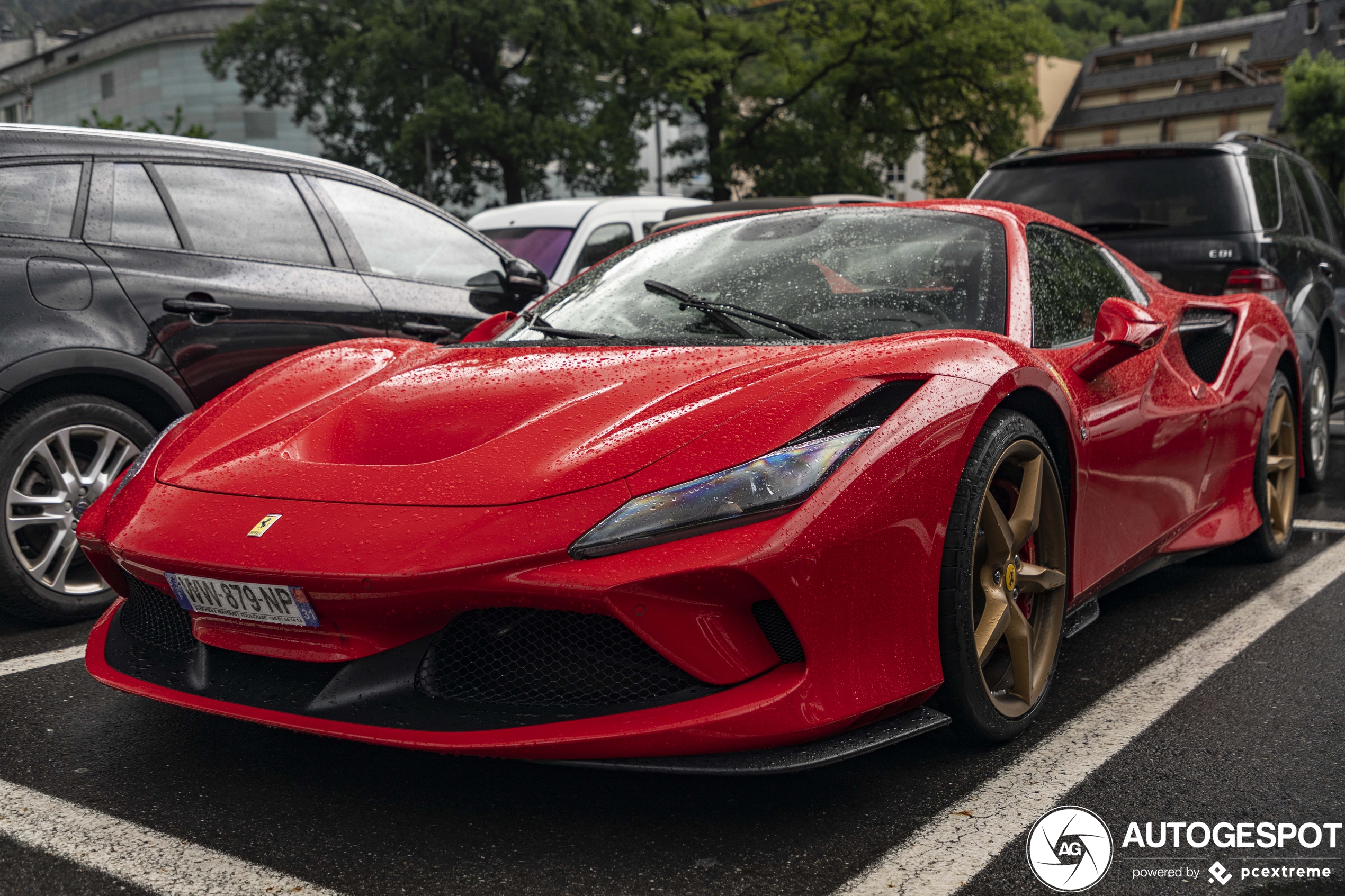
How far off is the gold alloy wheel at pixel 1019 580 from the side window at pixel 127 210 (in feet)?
10.2

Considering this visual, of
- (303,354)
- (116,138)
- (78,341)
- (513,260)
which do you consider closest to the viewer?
(303,354)

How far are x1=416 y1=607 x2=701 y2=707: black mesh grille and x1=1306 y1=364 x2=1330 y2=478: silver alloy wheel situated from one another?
4429 millimetres

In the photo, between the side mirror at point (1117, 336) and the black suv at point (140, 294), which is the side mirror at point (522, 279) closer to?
the black suv at point (140, 294)

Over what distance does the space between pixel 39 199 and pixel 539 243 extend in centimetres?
607

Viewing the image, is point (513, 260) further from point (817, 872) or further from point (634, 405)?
point (817, 872)

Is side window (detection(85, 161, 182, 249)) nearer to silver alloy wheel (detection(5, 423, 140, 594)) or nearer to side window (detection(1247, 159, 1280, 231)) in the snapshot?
silver alloy wheel (detection(5, 423, 140, 594))

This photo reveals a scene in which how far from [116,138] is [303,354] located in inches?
63.4

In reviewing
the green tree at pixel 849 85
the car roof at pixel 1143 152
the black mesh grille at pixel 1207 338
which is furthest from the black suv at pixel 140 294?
the green tree at pixel 849 85

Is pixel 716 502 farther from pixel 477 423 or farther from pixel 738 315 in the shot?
pixel 738 315

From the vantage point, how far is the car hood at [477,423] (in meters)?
2.40

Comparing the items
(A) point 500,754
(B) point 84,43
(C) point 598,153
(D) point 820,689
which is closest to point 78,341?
(A) point 500,754

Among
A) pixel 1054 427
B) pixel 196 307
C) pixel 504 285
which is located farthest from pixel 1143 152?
pixel 196 307

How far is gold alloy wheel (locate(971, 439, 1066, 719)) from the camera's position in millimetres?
2703

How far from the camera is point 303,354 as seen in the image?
3523 mm
